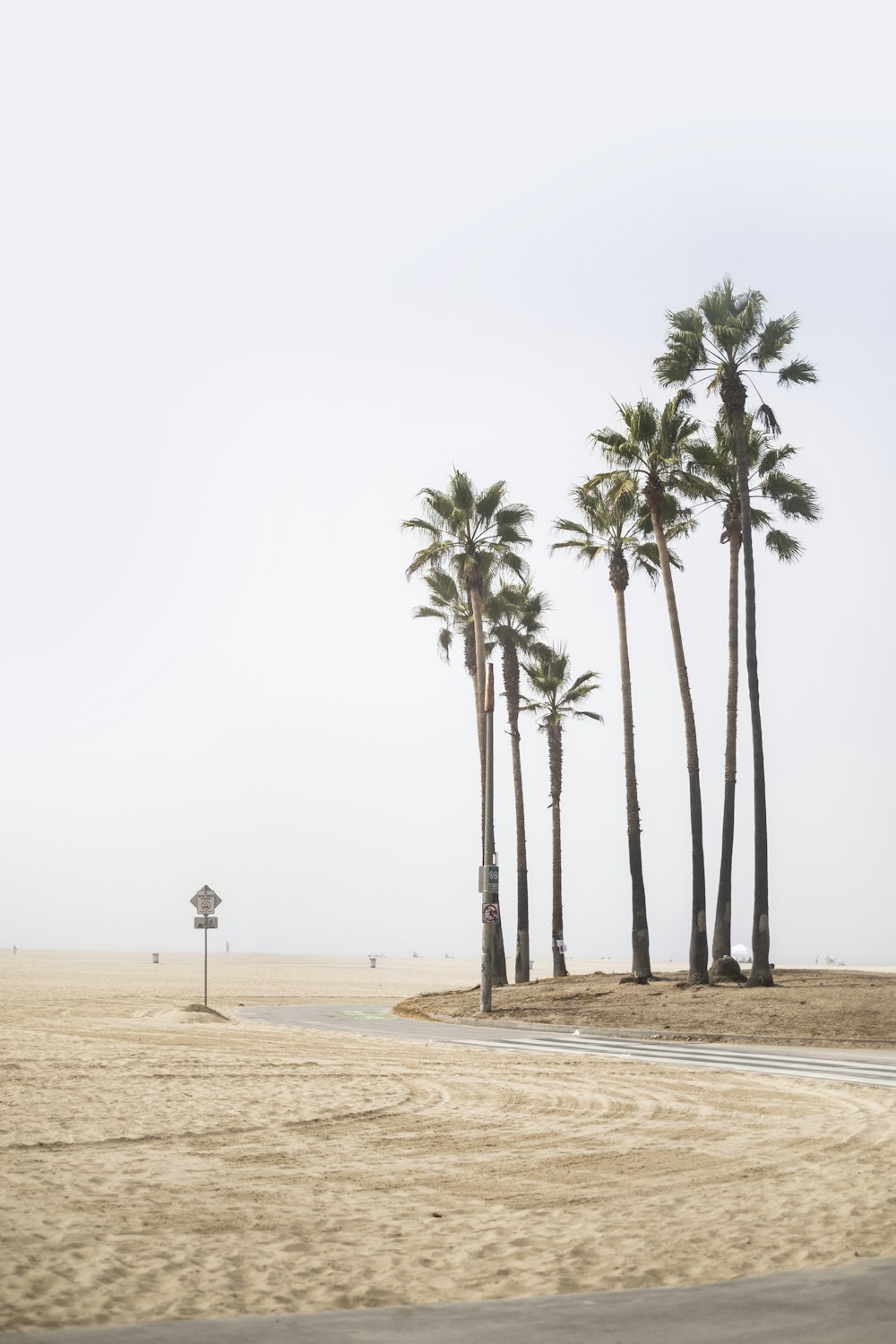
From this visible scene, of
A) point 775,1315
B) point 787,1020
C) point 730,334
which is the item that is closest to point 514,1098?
point 775,1315

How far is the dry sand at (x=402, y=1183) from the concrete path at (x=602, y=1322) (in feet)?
0.69

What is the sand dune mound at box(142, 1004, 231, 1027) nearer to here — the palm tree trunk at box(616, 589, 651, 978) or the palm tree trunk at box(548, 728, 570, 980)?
the palm tree trunk at box(616, 589, 651, 978)

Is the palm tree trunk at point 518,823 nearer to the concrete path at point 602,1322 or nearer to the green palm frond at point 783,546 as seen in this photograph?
the green palm frond at point 783,546

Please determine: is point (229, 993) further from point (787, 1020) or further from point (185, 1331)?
point (185, 1331)

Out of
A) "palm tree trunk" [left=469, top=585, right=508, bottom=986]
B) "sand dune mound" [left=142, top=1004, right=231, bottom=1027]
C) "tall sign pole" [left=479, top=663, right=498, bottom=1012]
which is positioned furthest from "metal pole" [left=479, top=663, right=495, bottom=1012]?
"sand dune mound" [left=142, top=1004, right=231, bottom=1027]

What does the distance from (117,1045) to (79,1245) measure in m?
13.1

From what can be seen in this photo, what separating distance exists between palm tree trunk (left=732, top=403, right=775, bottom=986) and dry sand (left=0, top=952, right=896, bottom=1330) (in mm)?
13781

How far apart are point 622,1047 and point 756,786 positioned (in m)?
10.4

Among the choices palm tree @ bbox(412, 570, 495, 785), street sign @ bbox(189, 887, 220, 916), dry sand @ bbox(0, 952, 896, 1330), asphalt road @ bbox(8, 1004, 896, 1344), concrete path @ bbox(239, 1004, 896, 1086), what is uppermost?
palm tree @ bbox(412, 570, 495, 785)

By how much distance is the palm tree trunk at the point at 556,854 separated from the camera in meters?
44.1

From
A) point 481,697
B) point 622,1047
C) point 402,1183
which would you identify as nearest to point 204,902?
point 481,697

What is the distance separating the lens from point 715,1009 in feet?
88.3

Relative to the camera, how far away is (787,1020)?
25094 mm

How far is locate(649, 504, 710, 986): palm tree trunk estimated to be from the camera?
105 feet
